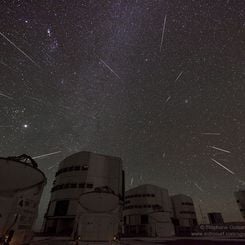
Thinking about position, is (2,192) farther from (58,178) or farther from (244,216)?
(244,216)

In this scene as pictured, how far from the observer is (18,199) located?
8.65 meters

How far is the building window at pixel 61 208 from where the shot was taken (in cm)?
3840

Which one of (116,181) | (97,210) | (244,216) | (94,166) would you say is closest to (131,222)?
(116,181)

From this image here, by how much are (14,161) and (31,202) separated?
2459mm

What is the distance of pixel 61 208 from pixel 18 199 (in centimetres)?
3522

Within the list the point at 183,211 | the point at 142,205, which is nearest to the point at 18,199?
the point at 142,205

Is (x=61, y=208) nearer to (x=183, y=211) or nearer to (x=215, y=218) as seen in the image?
(x=183, y=211)

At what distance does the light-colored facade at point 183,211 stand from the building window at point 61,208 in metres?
49.3

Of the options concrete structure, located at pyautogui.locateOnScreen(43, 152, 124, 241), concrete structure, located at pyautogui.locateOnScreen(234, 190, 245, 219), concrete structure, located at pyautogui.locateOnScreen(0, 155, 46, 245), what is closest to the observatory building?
concrete structure, located at pyautogui.locateOnScreen(43, 152, 124, 241)

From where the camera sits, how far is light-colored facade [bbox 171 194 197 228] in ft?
226

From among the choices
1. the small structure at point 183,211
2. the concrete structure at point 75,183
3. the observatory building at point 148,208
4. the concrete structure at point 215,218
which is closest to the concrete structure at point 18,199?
the concrete structure at point 75,183

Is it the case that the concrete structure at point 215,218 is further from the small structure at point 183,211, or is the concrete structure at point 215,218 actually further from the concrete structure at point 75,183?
the concrete structure at point 75,183

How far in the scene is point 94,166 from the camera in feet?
148

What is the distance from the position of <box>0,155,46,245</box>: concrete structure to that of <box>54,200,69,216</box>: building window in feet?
107
